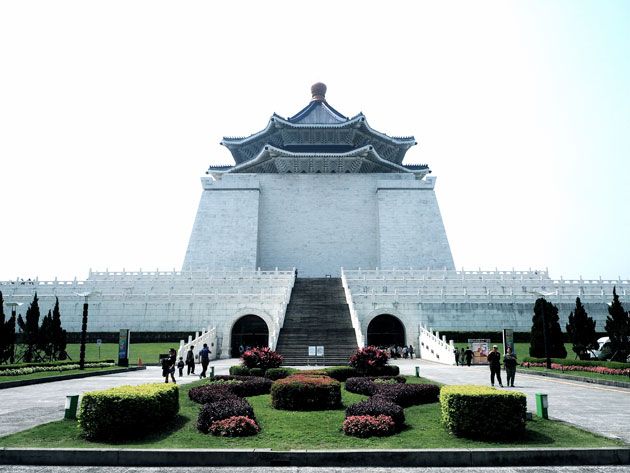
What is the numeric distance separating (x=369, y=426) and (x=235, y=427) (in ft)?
6.68

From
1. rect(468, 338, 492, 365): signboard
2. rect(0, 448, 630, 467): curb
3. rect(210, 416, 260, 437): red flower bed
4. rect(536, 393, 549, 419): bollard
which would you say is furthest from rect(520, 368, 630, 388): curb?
rect(210, 416, 260, 437): red flower bed

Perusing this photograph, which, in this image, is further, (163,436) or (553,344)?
(553,344)

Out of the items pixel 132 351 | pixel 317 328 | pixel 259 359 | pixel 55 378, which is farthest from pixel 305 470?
pixel 132 351

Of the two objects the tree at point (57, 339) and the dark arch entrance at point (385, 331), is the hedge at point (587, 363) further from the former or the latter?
the tree at point (57, 339)

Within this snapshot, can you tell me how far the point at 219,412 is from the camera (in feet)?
26.6

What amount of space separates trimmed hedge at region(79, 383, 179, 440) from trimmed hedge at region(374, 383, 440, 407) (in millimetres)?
4305

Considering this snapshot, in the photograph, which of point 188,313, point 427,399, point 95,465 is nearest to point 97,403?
point 95,465

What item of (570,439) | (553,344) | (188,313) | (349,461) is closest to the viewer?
(349,461)

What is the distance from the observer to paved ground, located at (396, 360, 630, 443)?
8562 mm

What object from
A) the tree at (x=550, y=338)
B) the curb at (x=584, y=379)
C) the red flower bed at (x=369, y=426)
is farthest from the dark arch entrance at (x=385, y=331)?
the red flower bed at (x=369, y=426)

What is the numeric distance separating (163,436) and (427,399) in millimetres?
5454

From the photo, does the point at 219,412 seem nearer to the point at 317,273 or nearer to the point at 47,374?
the point at 47,374

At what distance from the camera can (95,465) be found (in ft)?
22.3

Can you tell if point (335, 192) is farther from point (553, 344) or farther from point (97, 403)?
point (97, 403)
